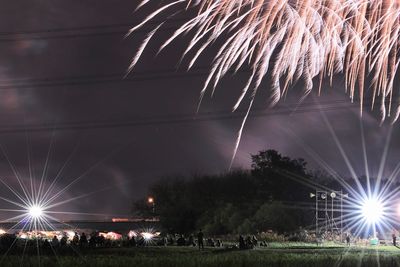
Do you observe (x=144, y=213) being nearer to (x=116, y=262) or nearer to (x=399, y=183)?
(x=399, y=183)

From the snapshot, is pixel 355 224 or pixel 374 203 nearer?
pixel 374 203

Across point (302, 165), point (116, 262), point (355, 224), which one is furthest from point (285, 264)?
point (302, 165)

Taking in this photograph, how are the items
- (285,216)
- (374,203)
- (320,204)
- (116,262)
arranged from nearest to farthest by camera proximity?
(116,262), (374,203), (285,216), (320,204)

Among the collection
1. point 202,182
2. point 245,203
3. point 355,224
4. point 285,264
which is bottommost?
point 285,264

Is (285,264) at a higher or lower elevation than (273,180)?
lower

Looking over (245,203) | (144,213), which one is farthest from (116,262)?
(144,213)

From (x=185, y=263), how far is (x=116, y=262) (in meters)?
2.10

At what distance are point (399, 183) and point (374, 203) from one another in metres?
40.5

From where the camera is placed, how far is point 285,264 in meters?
18.8

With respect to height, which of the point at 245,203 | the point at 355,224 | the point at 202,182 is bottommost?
the point at 355,224

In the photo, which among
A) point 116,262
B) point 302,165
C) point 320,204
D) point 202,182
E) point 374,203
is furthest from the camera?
point 302,165

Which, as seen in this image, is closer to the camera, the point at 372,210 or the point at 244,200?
the point at 372,210

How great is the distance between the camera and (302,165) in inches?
3922

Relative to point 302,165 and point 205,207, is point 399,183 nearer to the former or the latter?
point 302,165
